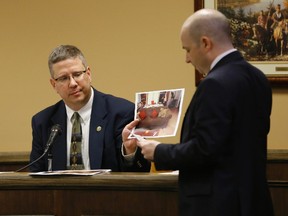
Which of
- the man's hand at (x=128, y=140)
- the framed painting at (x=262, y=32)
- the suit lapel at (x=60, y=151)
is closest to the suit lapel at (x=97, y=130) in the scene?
the suit lapel at (x=60, y=151)

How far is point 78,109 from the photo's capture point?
385 centimetres

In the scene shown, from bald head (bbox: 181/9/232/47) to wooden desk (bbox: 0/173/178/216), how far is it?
0.74 meters

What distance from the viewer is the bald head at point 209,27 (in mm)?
2588

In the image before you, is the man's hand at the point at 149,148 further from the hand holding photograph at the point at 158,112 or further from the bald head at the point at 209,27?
the bald head at the point at 209,27

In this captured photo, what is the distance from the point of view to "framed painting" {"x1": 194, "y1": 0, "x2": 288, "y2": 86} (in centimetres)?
502

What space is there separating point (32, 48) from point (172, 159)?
125 inches

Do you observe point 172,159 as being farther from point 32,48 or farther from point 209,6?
point 32,48

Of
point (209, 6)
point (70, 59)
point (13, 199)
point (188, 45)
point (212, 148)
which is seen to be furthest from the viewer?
point (209, 6)

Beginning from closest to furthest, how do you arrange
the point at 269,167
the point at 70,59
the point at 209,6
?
the point at 70,59
the point at 269,167
the point at 209,6

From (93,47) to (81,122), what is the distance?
165 cm

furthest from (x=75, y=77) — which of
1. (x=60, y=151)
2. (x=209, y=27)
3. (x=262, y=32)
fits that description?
(x=262, y=32)

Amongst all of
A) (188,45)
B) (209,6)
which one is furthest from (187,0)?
(188,45)

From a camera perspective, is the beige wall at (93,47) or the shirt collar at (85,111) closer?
the shirt collar at (85,111)

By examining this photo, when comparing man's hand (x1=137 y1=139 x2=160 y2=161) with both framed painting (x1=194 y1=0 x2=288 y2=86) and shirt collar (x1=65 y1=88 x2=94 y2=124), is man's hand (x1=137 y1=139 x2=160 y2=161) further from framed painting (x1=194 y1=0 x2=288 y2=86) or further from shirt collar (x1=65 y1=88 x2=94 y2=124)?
framed painting (x1=194 y1=0 x2=288 y2=86)
